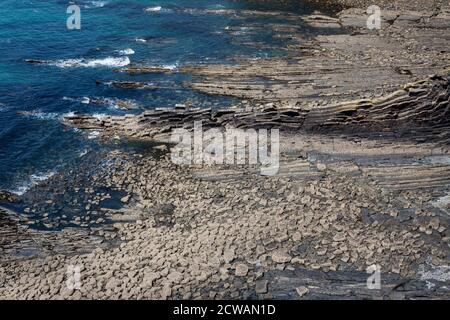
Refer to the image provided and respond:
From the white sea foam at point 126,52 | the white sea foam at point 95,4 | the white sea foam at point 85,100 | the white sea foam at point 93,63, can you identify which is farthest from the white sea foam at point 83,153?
the white sea foam at point 95,4

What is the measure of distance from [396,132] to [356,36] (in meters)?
25.0

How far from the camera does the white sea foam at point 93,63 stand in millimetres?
55594

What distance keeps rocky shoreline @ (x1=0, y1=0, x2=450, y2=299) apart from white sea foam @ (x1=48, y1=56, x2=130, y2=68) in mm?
12660

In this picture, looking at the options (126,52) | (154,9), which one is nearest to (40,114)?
(126,52)

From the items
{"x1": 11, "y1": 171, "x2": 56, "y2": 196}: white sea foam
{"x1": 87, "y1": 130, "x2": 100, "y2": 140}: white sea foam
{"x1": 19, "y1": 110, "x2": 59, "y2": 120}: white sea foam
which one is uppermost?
{"x1": 19, "y1": 110, "x2": 59, "y2": 120}: white sea foam

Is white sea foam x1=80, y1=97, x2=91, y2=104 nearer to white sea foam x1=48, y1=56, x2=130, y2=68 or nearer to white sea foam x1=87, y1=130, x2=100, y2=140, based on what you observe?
white sea foam x1=87, y1=130, x2=100, y2=140

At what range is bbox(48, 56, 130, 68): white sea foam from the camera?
182 feet

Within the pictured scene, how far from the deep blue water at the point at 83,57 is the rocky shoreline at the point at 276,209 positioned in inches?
105

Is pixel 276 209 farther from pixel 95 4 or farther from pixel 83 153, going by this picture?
pixel 95 4

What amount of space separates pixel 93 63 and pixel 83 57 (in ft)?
7.59

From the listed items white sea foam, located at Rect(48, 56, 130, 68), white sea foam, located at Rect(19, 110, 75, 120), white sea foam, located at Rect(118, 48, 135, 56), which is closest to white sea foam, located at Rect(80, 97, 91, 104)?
white sea foam, located at Rect(19, 110, 75, 120)

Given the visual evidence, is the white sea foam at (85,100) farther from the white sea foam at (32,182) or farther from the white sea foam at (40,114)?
the white sea foam at (32,182)

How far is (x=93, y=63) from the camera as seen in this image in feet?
184

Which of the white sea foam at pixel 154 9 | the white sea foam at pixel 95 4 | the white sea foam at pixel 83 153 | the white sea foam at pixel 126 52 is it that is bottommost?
the white sea foam at pixel 83 153
